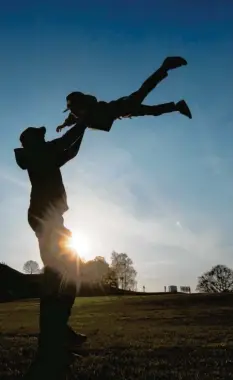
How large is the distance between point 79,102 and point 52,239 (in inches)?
69.3

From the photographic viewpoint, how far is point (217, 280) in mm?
142250

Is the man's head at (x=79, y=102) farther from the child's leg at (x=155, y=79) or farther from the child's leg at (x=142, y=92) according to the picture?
the child's leg at (x=155, y=79)

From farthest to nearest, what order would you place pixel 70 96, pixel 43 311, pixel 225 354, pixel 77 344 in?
1. pixel 225 354
2. pixel 70 96
3. pixel 77 344
4. pixel 43 311

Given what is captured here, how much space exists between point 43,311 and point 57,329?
0.25 metres

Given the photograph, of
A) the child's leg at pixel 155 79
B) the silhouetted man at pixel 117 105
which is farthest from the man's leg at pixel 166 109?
the child's leg at pixel 155 79

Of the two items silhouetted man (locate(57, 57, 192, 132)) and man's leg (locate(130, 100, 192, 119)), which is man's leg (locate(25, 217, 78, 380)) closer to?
silhouetted man (locate(57, 57, 192, 132))

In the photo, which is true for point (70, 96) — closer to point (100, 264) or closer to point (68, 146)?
point (68, 146)

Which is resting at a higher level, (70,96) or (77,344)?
(70,96)

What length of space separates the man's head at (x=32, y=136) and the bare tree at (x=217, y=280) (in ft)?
460

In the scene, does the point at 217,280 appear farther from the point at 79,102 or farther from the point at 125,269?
the point at 79,102

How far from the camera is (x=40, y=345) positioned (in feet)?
16.3

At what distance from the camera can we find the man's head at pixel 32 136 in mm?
5681

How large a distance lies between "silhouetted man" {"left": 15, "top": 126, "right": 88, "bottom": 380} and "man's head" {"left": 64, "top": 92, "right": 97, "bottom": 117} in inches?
14.1

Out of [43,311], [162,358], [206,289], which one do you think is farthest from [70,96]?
[206,289]
